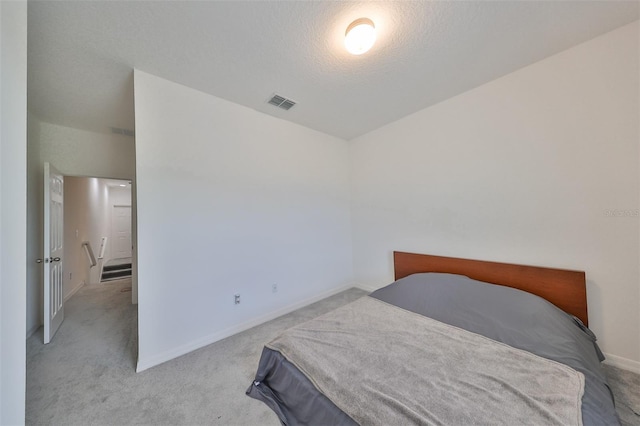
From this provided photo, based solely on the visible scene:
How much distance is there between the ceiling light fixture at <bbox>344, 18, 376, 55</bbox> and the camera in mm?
1511

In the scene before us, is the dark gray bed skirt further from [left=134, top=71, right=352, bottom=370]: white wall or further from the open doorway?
the open doorway

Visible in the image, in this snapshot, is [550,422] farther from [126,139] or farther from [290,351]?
[126,139]

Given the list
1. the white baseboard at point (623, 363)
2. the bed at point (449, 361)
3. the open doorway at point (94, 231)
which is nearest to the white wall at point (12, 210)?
the bed at point (449, 361)

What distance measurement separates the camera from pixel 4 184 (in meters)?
1.06

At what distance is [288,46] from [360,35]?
0.60m

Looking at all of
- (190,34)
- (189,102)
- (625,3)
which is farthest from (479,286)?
(189,102)

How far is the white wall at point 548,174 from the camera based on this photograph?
1.66 m

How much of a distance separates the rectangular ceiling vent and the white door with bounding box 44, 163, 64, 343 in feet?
8.78

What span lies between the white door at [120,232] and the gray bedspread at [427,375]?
819cm

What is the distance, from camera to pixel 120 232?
6.91 m

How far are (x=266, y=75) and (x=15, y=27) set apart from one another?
1.51 m

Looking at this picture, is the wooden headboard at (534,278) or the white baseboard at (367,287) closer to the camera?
the wooden headboard at (534,278)

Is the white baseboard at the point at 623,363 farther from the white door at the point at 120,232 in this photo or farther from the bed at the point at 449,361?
the white door at the point at 120,232

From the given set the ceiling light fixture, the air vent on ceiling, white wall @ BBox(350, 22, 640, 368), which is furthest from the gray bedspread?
the air vent on ceiling
